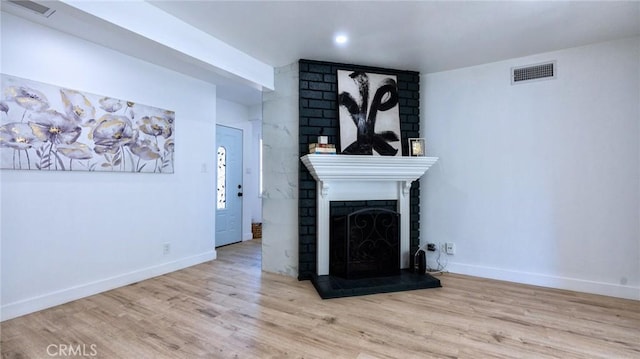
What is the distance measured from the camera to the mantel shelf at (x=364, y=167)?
294cm

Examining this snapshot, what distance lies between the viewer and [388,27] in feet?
8.19

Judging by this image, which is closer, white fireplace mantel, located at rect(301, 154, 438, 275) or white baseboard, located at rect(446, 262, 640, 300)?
white baseboard, located at rect(446, 262, 640, 300)

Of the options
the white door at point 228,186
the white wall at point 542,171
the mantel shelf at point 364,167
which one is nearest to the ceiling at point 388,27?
the white wall at point 542,171

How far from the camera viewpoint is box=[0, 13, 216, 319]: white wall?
7.58 feet

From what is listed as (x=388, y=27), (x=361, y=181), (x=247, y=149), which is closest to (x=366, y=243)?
(x=361, y=181)

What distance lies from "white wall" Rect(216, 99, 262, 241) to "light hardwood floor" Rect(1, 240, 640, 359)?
2376 mm

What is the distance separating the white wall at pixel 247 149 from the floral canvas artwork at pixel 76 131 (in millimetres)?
1455

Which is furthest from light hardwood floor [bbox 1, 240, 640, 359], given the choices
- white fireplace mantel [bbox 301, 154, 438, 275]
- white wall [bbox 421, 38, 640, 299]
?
white fireplace mantel [bbox 301, 154, 438, 275]

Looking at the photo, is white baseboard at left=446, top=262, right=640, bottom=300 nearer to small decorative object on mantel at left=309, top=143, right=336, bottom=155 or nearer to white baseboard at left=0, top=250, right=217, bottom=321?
small decorative object on mantel at left=309, top=143, right=336, bottom=155

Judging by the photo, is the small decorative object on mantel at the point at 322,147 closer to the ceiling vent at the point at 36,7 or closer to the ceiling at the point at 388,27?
the ceiling at the point at 388,27

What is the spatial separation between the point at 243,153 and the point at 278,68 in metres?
2.25

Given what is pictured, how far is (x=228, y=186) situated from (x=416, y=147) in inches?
125

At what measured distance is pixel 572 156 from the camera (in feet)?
9.55

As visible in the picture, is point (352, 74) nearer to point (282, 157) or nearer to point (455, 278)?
point (282, 157)
